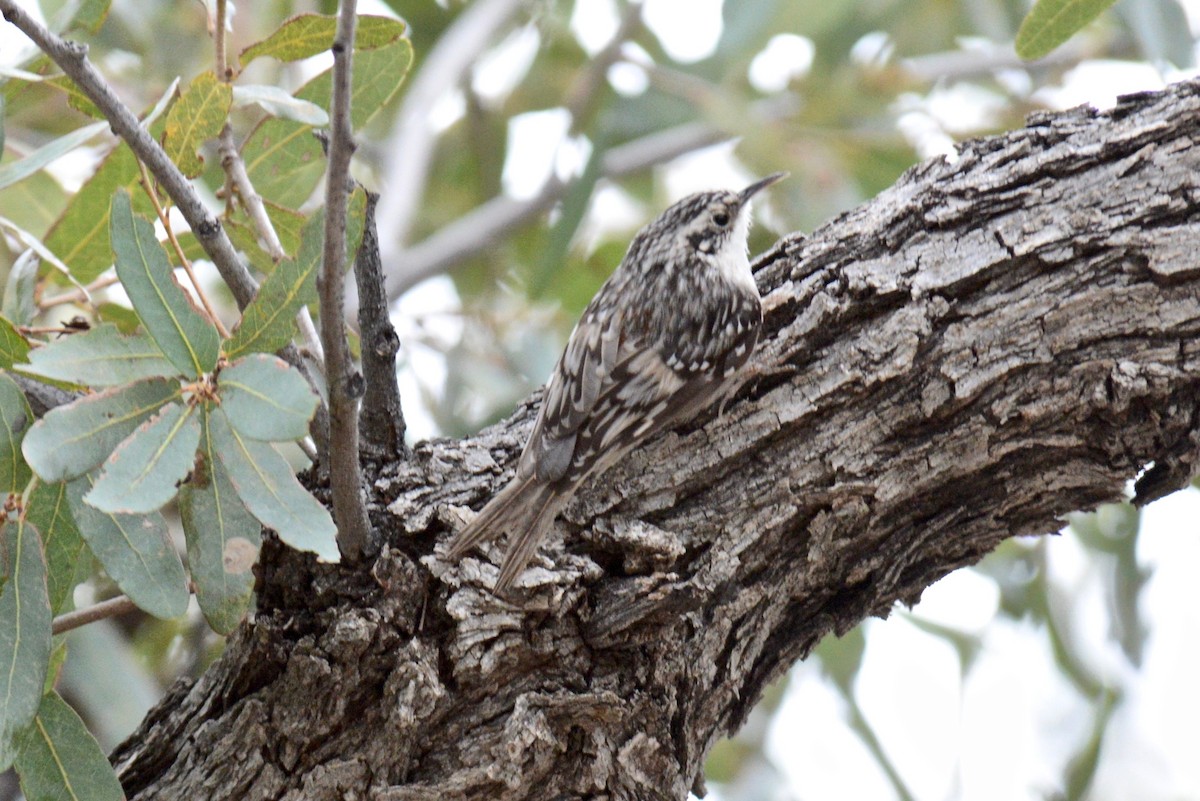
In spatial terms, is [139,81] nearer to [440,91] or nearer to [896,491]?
[440,91]

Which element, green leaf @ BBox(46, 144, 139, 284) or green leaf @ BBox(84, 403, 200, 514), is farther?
green leaf @ BBox(46, 144, 139, 284)

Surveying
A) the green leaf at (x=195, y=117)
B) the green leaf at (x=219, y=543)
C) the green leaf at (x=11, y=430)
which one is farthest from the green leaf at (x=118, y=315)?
the green leaf at (x=219, y=543)

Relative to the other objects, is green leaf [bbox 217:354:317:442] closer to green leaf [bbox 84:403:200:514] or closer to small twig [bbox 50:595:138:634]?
green leaf [bbox 84:403:200:514]

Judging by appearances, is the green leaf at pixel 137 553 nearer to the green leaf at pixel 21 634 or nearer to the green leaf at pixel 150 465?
the green leaf at pixel 21 634

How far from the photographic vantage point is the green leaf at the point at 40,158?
1935 mm

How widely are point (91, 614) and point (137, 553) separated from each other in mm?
288

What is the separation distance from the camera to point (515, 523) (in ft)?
6.28

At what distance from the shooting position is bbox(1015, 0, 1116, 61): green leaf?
2119mm

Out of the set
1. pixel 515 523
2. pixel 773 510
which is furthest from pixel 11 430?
pixel 773 510

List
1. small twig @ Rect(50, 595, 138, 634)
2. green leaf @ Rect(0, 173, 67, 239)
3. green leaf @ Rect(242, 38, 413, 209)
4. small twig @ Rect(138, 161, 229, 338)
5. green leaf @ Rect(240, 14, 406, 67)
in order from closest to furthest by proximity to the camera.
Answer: small twig @ Rect(138, 161, 229, 338) → small twig @ Rect(50, 595, 138, 634) → green leaf @ Rect(240, 14, 406, 67) → green leaf @ Rect(242, 38, 413, 209) → green leaf @ Rect(0, 173, 67, 239)

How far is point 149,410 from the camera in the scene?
5.27ft

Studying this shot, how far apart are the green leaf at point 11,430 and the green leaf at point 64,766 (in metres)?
0.37

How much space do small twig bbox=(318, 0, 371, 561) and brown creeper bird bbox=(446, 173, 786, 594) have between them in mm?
179

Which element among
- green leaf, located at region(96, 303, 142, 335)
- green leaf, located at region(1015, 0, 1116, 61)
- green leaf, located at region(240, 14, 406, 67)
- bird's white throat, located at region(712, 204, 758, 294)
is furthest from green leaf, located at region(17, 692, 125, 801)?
green leaf, located at region(1015, 0, 1116, 61)
